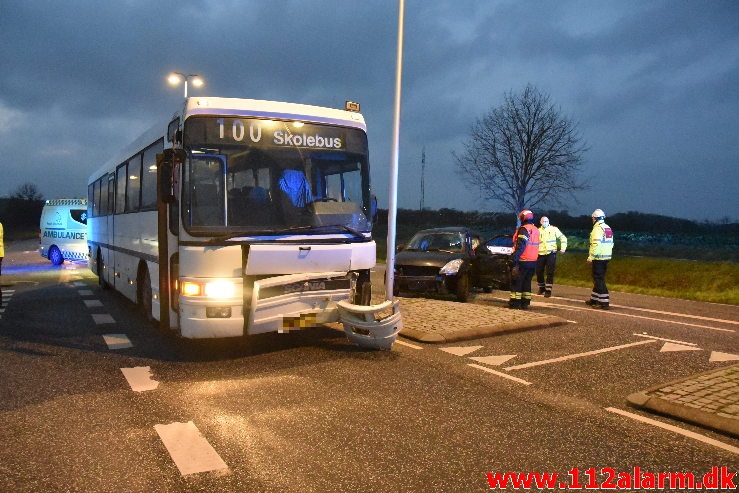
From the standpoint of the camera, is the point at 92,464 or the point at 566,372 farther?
the point at 566,372

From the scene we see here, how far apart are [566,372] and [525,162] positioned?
2953 centimetres

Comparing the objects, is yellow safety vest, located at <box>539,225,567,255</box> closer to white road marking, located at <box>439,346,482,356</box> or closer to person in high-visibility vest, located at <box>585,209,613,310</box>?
person in high-visibility vest, located at <box>585,209,613,310</box>

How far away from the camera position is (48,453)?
4.30m

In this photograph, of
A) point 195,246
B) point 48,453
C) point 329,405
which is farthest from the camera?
point 195,246

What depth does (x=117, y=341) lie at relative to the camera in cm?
845

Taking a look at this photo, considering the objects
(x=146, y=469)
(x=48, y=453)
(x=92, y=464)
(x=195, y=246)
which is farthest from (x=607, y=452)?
(x=195, y=246)

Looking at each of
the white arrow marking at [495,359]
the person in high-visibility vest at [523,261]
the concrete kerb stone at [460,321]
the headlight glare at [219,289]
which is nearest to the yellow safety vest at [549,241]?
the person in high-visibility vest at [523,261]

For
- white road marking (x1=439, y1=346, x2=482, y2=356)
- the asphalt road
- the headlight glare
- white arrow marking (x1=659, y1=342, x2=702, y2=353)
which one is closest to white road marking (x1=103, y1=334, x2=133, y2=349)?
the asphalt road

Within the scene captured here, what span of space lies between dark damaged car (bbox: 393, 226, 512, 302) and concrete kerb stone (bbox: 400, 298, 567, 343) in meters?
0.96

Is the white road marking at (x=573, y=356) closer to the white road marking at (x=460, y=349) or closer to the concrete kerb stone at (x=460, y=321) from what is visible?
the white road marking at (x=460, y=349)

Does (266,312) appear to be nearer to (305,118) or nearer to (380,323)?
(380,323)

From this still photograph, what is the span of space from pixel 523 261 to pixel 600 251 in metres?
1.78

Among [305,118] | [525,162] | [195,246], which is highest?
[525,162]

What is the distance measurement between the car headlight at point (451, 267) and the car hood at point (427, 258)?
0.09 metres
